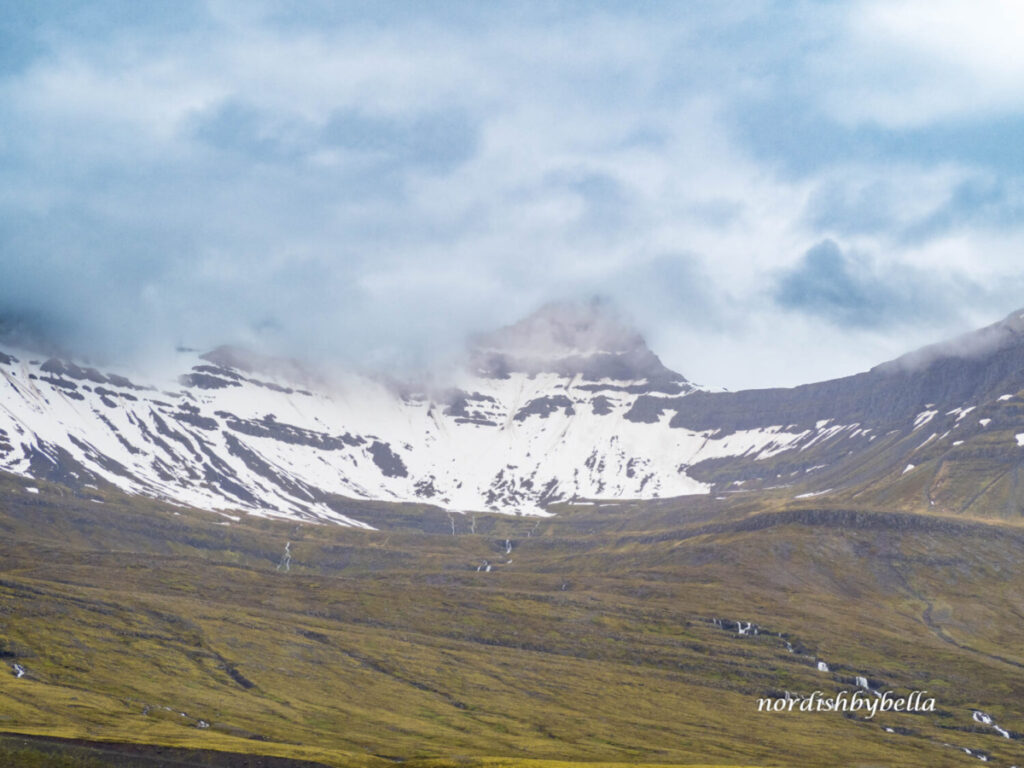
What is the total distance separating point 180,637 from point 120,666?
28.0m

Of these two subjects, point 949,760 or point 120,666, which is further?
point 120,666

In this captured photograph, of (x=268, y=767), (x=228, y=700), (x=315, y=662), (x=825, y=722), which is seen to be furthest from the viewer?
(x=315, y=662)

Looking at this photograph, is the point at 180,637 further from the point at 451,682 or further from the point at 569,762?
the point at 569,762

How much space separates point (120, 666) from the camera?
171 m

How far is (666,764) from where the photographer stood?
131 m

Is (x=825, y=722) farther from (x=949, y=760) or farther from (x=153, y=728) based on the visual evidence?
(x=153, y=728)

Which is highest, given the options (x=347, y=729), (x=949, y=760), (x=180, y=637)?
(x=180, y=637)

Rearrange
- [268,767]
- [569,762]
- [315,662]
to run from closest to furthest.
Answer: [268,767], [569,762], [315,662]

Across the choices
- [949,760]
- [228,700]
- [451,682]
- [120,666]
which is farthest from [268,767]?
[949,760]

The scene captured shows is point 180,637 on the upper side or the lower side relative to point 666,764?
upper

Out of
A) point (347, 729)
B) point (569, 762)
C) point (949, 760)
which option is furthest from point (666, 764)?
point (949, 760)

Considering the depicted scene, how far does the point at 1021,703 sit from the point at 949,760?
44393 mm

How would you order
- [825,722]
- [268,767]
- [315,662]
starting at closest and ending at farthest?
[268,767] → [825,722] → [315,662]

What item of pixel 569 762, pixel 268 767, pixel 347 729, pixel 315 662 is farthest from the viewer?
pixel 315 662
